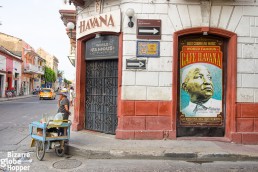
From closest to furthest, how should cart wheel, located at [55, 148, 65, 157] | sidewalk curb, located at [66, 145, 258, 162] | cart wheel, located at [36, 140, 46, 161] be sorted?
cart wheel, located at [36, 140, 46, 161]
sidewalk curb, located at [66, 145, 258, 162]
cart wheel, located at [55, 148, 65, 157]

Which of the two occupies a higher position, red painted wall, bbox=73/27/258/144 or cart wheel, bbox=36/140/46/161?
red painted wall, bbox=73/27/258/144

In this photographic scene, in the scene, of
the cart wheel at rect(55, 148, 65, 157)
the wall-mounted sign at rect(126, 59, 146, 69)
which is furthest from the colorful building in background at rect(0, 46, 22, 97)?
the cart wheel at rect(55, 148, 65, 157)

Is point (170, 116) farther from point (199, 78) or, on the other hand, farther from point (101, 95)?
point (101, 95)

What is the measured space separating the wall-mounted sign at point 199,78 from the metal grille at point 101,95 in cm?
236

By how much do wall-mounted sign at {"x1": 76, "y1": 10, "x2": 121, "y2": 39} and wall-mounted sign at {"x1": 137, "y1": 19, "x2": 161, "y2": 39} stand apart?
2.26ft

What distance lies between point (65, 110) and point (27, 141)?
6.27 feet

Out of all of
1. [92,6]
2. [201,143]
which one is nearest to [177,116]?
[201,143]

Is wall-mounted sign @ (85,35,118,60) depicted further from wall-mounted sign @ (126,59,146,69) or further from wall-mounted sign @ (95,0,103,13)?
wall-mounted sign @ (95,0,103,13)

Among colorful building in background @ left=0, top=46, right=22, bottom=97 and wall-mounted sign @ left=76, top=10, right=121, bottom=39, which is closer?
wall-mounted sign @ left=76, top=10, right=121, bottom=39

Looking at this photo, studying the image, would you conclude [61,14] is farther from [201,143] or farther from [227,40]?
[201,143]

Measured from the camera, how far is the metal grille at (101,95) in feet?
28.6

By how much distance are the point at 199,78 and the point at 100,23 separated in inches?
153

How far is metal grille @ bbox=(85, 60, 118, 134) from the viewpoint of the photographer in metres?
8.70

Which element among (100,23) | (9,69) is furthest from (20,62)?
(100,23)
